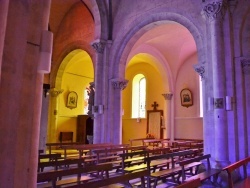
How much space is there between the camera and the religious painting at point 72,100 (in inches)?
707

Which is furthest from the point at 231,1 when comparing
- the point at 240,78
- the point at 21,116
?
the point at 21,116

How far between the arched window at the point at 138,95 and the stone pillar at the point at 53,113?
19.8 feet

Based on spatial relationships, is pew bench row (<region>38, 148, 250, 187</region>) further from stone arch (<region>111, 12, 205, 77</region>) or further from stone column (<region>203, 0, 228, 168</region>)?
stone arch (<region>111, 12, 205, 77</region>)

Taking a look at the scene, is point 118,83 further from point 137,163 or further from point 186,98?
point 186,98

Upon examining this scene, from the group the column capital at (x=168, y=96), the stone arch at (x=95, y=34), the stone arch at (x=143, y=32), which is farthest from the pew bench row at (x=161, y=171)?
the column capital at (x=168, y=96)

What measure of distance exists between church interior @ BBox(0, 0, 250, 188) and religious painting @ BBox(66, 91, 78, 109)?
0.07 meters

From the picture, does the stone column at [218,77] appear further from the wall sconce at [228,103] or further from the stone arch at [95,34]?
the stone arch at [95,34]

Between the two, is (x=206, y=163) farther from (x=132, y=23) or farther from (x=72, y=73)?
(x=72, y=73)

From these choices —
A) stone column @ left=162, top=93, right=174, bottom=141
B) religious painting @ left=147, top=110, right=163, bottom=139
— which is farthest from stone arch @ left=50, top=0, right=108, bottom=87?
religious painting @ left=147, top=110, right=163, bottom=139

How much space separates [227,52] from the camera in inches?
287

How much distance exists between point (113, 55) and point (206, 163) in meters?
6.35

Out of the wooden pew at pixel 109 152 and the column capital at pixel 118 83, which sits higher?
the column capital at pixel 118 83

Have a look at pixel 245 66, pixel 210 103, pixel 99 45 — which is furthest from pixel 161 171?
pixel 99 45

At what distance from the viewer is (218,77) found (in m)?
7.02
